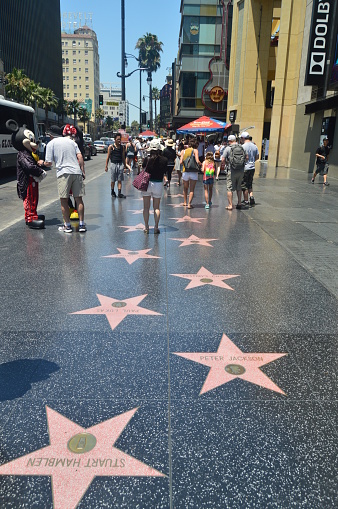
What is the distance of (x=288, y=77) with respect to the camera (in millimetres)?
26156

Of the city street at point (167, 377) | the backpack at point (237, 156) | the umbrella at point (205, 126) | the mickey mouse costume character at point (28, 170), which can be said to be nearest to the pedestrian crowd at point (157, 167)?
the backpack at point (237, 156)

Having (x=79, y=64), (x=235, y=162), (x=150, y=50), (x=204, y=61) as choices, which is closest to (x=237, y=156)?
(x=235, y=162)

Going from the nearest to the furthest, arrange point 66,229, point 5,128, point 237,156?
point 66,229 → point 237,156 → point 5,128

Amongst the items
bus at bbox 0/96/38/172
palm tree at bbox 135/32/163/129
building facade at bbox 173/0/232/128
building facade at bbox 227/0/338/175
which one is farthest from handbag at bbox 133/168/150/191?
palm tree at bbox 135/32/163/129

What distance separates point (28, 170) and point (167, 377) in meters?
6.00

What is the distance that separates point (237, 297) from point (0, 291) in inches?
115

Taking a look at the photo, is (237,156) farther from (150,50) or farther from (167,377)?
(150,50)

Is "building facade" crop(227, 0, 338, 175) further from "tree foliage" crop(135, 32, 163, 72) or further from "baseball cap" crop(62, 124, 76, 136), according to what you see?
"tree foliage" crop(135, 32, 163, 72)

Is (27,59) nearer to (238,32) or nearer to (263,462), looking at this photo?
(238,32)

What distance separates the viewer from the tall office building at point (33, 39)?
226 feet

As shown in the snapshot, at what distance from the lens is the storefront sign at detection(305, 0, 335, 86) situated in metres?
19.7

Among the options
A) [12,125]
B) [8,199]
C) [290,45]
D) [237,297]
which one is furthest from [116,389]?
[290,45]

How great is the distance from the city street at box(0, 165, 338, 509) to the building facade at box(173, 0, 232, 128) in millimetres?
37977

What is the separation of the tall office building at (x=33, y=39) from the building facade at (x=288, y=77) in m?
51.0
